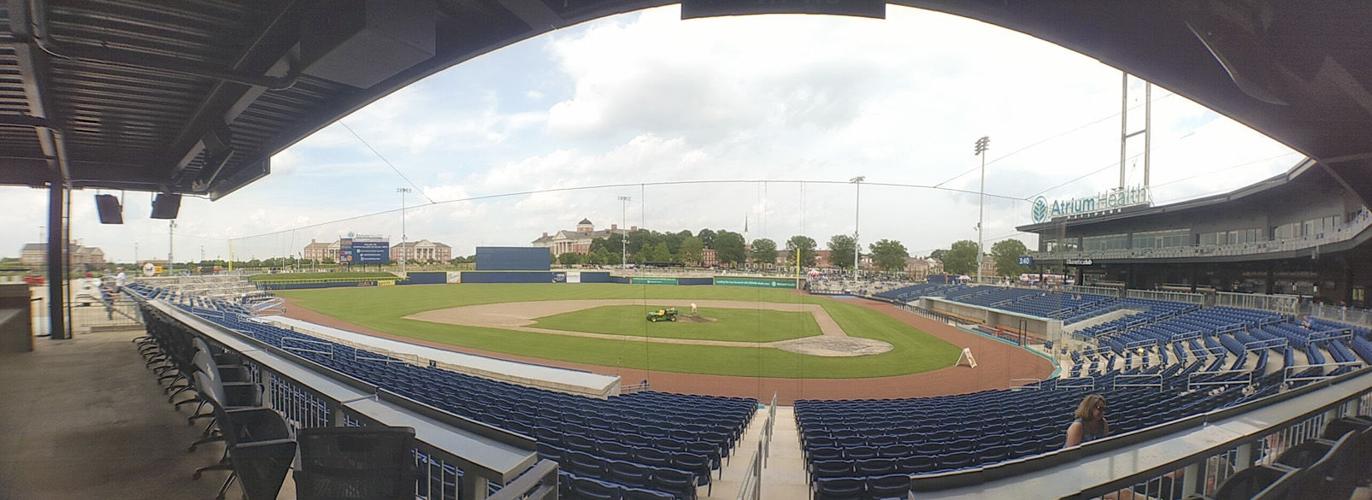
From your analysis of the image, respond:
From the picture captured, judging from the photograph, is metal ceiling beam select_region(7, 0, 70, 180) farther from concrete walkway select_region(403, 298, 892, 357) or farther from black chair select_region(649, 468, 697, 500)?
concrete walkway select_region(403, 298, 892, 357)

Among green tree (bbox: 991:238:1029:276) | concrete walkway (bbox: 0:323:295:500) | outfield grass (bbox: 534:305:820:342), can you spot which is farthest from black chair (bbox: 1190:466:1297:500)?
green tree (bbox: 991:238:1029:276)

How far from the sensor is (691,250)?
29.8 meters

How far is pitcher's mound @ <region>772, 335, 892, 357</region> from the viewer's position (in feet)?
74.3

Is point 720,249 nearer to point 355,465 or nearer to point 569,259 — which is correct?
point 569,259

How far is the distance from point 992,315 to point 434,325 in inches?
1398

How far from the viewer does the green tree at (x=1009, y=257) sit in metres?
31.3

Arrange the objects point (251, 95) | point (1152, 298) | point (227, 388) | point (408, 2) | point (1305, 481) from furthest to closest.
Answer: point (1152, 298), point (251, 95), point (408, 2), point (227, 388), point (1305, 481)

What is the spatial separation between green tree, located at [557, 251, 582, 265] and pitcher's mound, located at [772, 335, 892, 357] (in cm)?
2895

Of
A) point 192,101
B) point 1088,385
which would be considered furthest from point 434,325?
point 1088,385

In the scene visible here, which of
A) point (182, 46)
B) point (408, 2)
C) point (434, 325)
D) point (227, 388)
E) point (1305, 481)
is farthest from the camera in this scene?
point (434, 325)

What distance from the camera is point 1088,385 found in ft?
38.2

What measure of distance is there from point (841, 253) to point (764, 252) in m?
11.7

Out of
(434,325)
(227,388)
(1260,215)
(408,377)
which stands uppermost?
(1260,215)

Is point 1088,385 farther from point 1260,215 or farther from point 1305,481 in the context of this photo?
point 1260,215
